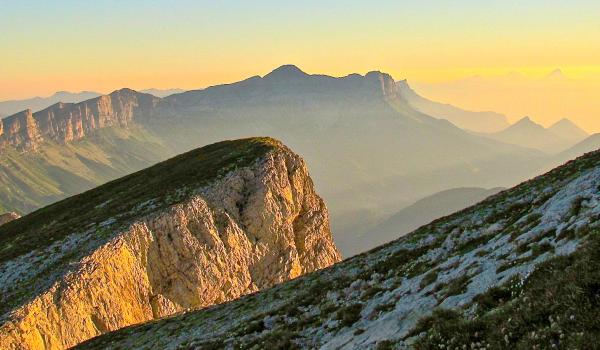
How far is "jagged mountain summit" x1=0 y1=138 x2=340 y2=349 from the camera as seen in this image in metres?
44.6

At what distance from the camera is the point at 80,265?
47.1 m

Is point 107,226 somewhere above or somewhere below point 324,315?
above

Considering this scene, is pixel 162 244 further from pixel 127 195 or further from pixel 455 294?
pixel 455 294

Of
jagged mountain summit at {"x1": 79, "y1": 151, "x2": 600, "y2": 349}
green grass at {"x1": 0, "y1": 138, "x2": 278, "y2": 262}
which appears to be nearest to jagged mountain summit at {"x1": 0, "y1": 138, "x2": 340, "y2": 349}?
green grass at {"x1": 0, "y1": 138, "x2": 278, "y2": 262}

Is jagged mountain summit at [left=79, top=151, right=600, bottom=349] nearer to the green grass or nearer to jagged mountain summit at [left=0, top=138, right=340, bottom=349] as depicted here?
jagged mountain summit at [left=0, top=138, right=340, bottom=349]

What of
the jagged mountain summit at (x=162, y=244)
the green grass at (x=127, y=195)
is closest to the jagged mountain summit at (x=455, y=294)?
the jagged mountain summit at (x=162, y=244)

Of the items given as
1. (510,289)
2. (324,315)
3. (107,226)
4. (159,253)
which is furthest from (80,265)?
(510,289)

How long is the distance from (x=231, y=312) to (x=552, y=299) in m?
25.6

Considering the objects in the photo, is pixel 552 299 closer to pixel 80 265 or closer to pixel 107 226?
pixel 80 265

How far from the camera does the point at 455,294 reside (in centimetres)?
1862

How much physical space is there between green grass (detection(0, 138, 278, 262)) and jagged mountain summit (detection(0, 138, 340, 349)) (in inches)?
10.3

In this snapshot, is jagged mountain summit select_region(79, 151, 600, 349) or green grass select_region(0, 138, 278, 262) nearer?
jagged mountain summit select_region(79, 151, 600, 349)

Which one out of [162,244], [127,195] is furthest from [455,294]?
[127,195]

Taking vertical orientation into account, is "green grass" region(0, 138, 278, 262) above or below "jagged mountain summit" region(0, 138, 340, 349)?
above
